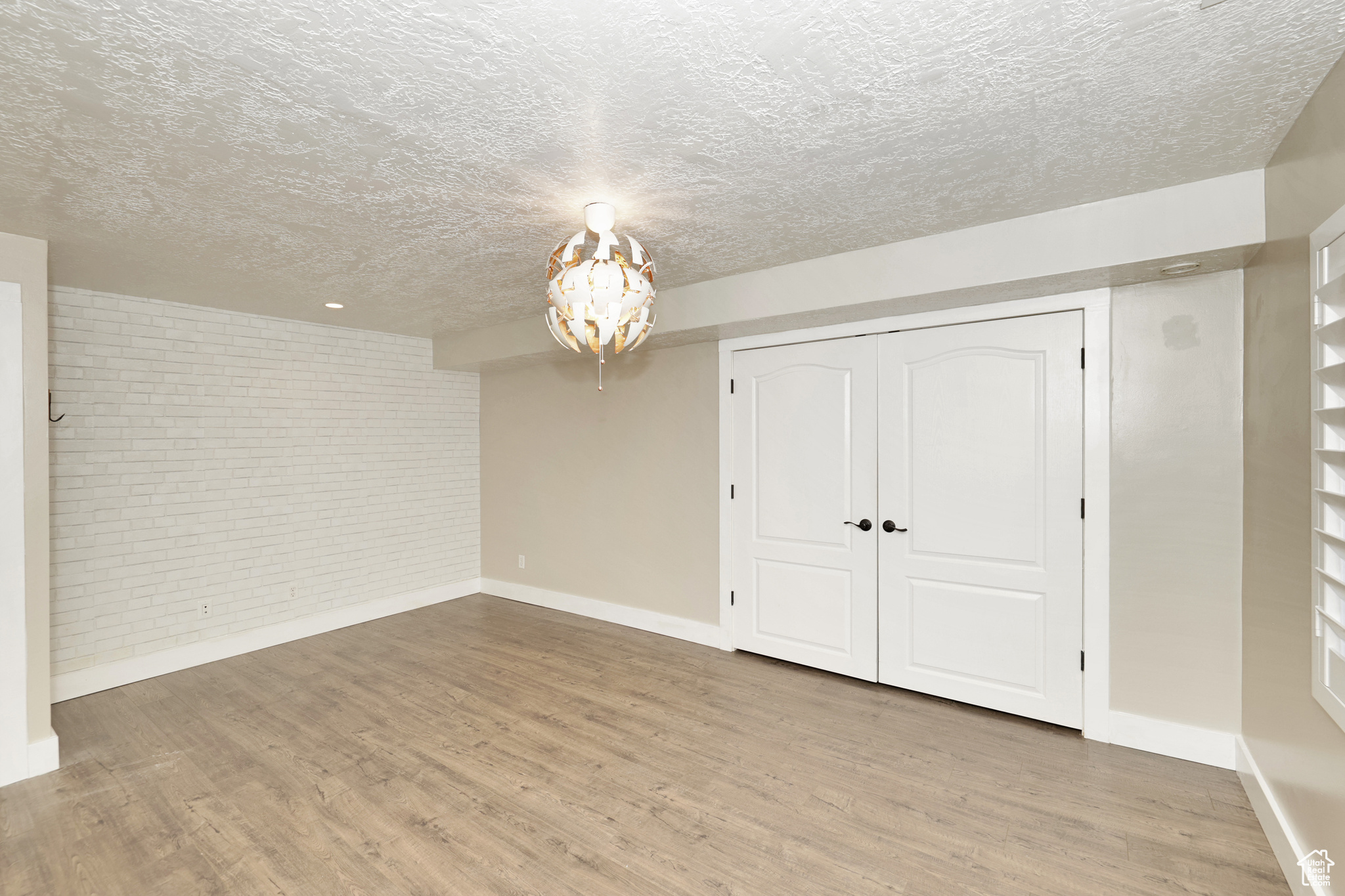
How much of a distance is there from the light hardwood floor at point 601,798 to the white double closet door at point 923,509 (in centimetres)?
30

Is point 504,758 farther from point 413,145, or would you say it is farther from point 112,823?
point 413,145

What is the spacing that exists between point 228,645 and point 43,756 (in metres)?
1.56

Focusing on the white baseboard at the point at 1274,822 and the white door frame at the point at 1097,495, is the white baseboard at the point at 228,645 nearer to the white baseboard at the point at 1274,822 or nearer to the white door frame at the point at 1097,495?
the white door frame at the point at 1097,495

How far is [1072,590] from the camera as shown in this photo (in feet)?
9.93

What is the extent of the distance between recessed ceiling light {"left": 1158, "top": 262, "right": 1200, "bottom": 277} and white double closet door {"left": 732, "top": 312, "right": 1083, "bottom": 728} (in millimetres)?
415

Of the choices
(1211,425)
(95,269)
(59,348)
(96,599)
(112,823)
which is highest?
(95,269)

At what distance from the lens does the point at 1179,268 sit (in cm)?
257

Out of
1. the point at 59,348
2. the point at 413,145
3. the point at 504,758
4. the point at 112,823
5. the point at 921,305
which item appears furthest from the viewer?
the point at 59,348

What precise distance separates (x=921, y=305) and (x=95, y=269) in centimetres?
474

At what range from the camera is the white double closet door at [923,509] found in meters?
3.08

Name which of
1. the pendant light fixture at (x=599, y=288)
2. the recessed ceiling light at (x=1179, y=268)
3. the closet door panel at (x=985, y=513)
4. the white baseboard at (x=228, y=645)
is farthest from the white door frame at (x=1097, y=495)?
the white baseboard at (x=228, y=645)

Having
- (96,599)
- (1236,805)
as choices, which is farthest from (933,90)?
(96,599)

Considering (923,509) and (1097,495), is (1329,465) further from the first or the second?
(923,509)

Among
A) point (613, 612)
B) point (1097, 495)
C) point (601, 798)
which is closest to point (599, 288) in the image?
point (601, 798)
